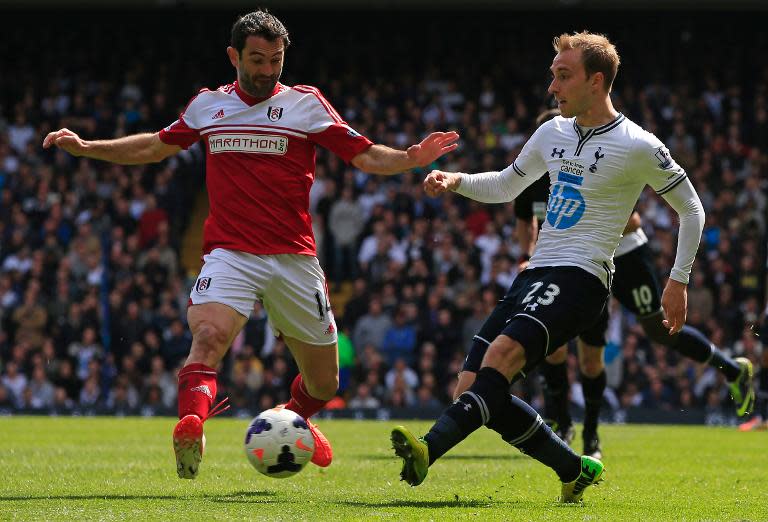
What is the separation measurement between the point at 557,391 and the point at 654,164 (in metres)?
4.43

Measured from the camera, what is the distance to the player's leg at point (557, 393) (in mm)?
11305

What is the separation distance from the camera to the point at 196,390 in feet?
23.4

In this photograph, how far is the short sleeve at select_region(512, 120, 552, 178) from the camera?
25.1ft

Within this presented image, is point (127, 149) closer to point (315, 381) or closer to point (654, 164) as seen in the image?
point (315, 381)

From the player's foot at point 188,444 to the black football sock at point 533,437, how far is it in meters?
1.55

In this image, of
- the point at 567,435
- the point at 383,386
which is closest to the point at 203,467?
the point at 567,435

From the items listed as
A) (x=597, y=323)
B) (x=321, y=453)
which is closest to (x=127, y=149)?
(x=321, y=453)

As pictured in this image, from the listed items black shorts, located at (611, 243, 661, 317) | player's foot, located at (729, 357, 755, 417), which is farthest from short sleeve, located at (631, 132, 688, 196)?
player's foot, located at (729, 357, 755, 417)

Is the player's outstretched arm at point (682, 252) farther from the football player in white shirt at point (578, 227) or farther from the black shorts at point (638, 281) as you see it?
the black shorts at point (638, 281)

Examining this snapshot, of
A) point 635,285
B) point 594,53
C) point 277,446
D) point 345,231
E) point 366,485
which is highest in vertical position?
point 594,53

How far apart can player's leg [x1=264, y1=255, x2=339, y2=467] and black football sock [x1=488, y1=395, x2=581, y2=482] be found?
4.47 feet

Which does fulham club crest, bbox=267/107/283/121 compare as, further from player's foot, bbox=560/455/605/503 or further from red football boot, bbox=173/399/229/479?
player's foot, bbox=560/455/605/503

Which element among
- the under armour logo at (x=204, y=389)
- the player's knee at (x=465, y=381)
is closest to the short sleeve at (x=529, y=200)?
the player's knee at (x=465, y=381)

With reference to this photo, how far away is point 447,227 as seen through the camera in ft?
73.5
